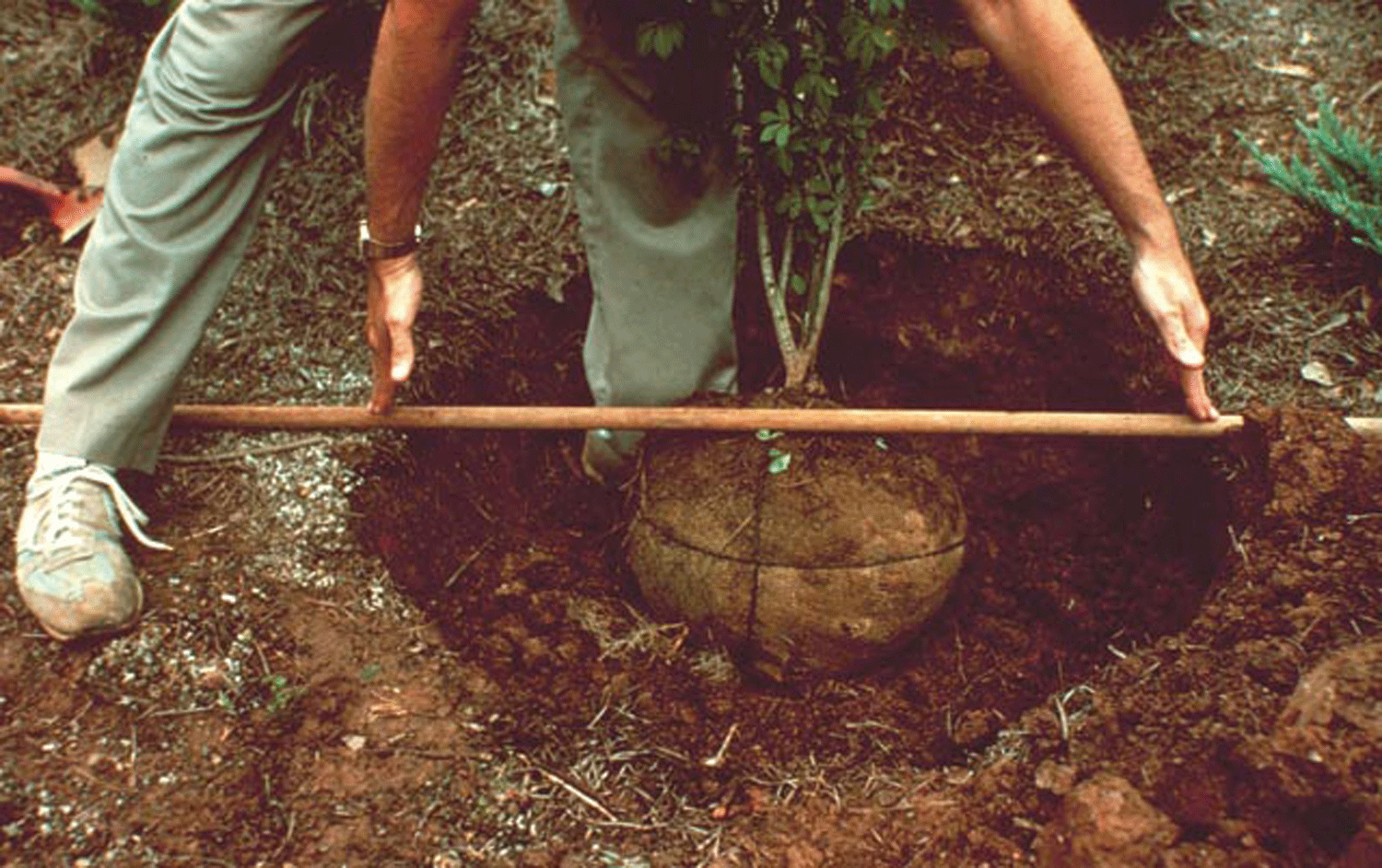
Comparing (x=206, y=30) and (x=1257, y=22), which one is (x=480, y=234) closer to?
(x=206, y=30)

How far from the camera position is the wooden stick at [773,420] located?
2645 millimetres

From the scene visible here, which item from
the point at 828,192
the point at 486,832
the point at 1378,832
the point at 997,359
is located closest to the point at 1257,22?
the point at 997,359

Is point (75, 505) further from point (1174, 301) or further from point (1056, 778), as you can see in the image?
point (1174, 301)

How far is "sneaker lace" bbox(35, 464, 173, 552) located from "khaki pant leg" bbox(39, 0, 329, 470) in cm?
4

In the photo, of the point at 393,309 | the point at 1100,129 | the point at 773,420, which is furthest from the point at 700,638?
the point at 1100,129

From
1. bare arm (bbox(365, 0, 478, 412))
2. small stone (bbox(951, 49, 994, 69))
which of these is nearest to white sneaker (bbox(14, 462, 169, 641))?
bare arm (bbox(365, 0, 478, 412))

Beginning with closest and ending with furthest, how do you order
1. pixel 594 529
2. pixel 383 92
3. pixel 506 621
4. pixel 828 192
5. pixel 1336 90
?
pixel 383 92, pixel 828 192, pixel 506 621, pixel 594 529, pixel 1336 90

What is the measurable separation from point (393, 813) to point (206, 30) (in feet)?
5.11

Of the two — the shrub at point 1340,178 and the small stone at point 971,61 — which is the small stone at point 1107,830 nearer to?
the shrub at point 1340,178

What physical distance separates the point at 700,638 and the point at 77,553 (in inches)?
51.8

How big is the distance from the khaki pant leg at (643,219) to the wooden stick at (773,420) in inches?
11.8

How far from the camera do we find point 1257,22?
3.90m

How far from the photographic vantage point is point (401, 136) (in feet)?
7.05

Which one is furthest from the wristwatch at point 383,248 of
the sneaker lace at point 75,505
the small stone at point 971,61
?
the small stone at point 971,61
